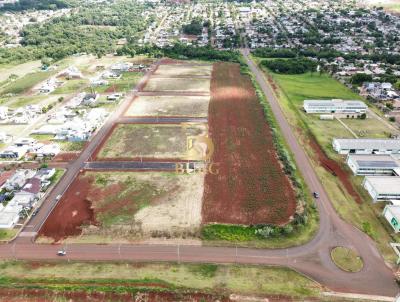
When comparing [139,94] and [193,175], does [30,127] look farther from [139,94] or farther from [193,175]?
[193,175]

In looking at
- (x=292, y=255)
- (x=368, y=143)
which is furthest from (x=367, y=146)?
(x=292, y=255)

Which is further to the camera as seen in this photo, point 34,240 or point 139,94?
point 139,94

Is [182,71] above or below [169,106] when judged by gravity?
above

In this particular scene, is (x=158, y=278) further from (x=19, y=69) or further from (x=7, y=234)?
(x=19, y=69)

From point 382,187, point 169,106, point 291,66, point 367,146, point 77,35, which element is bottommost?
point 169,106

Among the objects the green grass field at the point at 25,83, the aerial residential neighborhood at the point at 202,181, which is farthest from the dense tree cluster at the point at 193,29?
the green grass field at the point at 25,83

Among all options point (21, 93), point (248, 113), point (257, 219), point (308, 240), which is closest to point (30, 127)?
point (21, 93)
